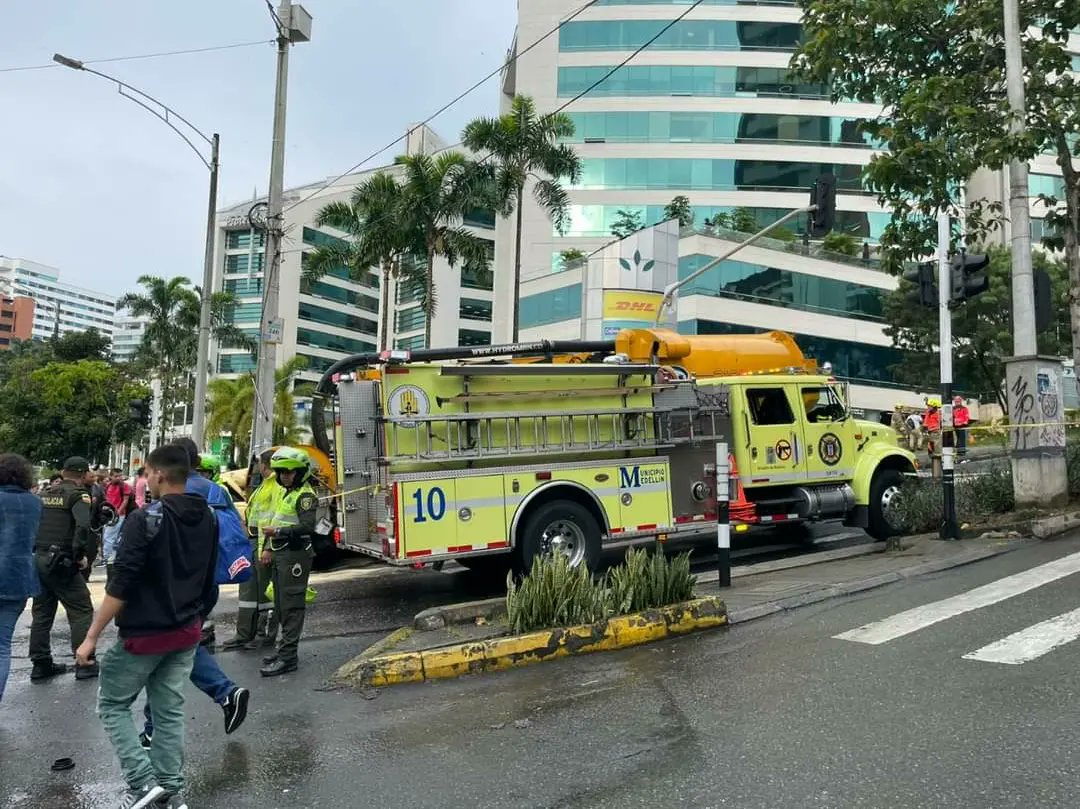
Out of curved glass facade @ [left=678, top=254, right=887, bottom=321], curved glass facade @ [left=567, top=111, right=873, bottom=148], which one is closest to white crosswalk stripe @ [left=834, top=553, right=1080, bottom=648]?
curved glass facade @ [left=678, top=254, right=887, bottom=321]

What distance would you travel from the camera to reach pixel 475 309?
62500mm

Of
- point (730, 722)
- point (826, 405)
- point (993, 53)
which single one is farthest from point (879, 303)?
point (730, 722)

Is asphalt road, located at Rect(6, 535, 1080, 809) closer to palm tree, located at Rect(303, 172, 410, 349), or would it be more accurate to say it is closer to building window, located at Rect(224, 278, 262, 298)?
palm tree, located at Rect(303, 172, 410, 349)

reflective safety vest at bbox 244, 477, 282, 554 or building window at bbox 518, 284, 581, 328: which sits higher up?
building window at bbox 518, 284, 581, 328

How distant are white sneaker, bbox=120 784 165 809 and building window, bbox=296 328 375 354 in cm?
7457

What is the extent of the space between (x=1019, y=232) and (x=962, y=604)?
6.66 meters

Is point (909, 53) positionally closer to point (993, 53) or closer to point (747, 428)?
point (993, 53)

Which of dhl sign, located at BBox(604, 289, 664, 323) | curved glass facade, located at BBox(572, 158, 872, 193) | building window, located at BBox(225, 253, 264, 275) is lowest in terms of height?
dhl sign, located at BBox(604, 289, 664, 323)

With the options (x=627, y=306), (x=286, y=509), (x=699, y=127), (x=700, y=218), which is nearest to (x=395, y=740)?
(x=286, y=509)

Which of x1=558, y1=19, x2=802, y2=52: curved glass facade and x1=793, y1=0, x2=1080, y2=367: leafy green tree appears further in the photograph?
x1=558, y1=19, x2=802, y2=52: curved glass facade

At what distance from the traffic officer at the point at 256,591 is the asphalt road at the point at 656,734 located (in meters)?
0.89

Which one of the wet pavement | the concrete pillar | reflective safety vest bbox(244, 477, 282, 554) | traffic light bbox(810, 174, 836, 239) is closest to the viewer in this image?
the wet pavement

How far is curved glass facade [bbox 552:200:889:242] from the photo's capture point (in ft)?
150

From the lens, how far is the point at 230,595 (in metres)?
10.2
